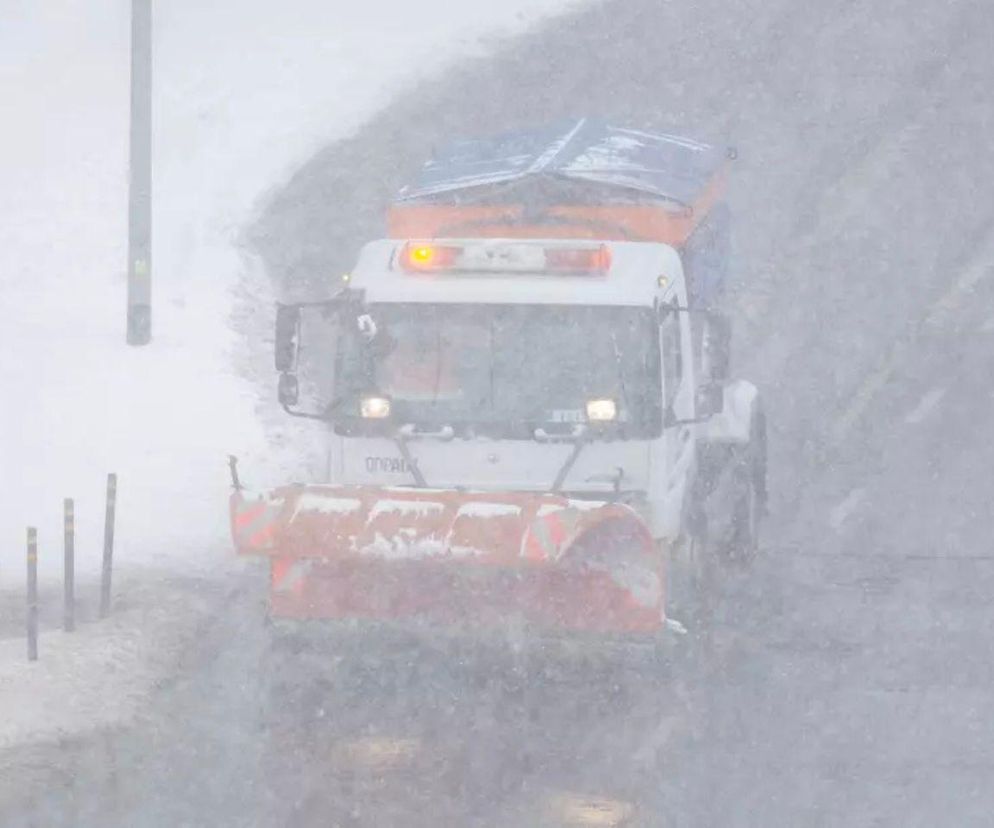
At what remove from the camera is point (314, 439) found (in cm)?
1864

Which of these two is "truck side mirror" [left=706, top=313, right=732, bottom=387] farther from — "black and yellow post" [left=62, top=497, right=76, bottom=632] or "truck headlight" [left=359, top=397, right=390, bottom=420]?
"black and yellow post" [left=62, top=497, right=76, bottom=632]

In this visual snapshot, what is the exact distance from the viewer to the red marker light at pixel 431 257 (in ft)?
40.3

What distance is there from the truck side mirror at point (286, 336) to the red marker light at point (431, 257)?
0.76 meters

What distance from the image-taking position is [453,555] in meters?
10.7

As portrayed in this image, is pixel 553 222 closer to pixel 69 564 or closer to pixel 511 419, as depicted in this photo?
pixel 511 419

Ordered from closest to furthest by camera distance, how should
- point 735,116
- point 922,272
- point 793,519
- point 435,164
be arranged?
1. point 435,164
2. point 793,519
3. point 922,272
4. point 735,116

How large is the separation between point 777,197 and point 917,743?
625 inches

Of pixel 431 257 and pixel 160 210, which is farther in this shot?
pixel 160 210

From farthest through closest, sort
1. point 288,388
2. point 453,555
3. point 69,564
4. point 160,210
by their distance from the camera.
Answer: point 160,210 → point 69,564 → point 288,388 → point 453,555

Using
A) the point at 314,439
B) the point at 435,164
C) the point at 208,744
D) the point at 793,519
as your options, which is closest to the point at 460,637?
the point at 208,744

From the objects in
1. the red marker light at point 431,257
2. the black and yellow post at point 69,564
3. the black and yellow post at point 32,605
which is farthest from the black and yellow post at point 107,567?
the red marker light at point 431,257

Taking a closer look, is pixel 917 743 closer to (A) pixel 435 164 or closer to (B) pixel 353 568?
(B) pixel 353 568

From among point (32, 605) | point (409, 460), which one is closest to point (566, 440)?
point (409, 460)

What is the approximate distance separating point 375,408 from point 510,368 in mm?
818
